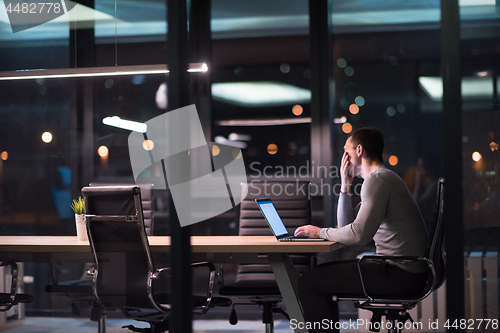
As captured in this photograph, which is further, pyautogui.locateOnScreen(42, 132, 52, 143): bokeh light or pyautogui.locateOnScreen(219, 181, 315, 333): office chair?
pyautogui.locateOnScreen(42, 132, 52, 143): bokeh light

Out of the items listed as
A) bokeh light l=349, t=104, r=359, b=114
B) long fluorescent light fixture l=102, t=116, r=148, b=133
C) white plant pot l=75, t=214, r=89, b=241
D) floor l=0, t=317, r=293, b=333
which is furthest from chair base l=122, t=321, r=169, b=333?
bokeh light l=349, t=104, r=359, b=114

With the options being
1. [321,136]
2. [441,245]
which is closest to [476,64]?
[321,136]

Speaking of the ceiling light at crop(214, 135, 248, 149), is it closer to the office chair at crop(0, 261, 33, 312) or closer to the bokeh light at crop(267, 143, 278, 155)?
the bokeh light at crop(267, 143, 278, 155)

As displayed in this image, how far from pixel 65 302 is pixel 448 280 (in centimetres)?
408

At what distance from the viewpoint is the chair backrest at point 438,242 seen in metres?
2.60

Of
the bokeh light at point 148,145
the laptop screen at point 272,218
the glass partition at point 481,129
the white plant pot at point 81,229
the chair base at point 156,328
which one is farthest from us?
the bokeh light at point 148,145

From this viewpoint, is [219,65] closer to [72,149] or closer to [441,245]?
[72,149]

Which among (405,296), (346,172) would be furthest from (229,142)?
(405,296)

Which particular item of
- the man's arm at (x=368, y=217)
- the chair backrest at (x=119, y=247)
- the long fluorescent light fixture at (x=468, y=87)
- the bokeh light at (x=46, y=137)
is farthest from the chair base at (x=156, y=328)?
the long fluorescent light fixture at (x=468, y=87)

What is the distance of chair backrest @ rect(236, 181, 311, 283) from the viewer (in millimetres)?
3527

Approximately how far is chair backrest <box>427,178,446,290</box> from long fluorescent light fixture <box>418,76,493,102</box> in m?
1.83

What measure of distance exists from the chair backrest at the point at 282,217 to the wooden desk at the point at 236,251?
2.03 ft

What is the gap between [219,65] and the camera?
4.63 meters

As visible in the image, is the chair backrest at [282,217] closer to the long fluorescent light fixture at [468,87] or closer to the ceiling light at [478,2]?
the long fluorescent light fixture at [468,87]
